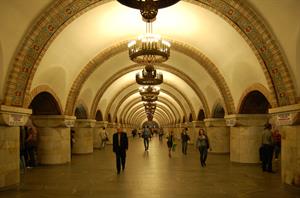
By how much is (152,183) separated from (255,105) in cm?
591

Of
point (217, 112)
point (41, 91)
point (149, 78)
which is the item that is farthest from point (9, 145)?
point (217, 112)

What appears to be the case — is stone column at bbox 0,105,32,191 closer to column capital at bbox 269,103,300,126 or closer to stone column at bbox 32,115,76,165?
stone column at bbox 32,115,76,165

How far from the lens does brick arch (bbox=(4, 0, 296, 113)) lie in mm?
7750

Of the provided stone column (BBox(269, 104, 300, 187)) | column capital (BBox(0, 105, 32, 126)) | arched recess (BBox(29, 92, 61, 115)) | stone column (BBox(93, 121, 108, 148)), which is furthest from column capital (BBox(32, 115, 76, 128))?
stone column (BBox(93, 121, 108, 148))

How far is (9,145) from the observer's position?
7688 mm

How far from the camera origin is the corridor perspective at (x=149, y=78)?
23.8 ft

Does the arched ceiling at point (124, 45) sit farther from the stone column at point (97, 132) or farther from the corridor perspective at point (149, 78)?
the stone column at point (97, 132)

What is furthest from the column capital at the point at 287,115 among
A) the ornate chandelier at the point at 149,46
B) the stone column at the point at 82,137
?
the stone column at the point at 82,137

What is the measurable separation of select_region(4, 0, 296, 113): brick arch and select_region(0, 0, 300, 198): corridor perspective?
26mm

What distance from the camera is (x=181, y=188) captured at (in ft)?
23.4

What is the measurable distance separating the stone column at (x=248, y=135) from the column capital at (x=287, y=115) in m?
3.55

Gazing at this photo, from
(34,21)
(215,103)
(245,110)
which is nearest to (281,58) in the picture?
(245,110)

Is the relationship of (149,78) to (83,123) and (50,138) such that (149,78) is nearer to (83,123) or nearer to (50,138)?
(50,138)

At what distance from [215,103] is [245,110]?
408 cm
